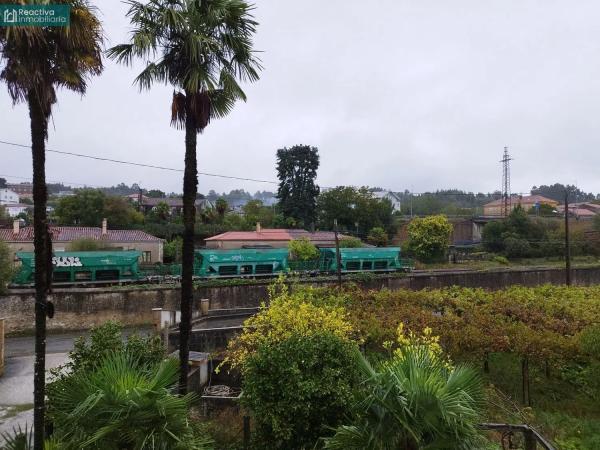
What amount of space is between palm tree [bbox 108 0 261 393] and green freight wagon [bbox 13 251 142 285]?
23.2 metres

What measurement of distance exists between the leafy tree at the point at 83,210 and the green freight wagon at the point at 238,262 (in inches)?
834

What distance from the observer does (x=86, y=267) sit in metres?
28.5

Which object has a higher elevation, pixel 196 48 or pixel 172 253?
pixel 196 48

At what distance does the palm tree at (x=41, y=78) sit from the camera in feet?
17.7

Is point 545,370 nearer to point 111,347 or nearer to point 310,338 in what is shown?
point 310,338

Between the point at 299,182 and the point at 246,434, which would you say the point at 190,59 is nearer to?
the point at 246,434

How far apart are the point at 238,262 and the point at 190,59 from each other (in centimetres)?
2557

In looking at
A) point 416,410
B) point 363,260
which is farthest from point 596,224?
point 416,410

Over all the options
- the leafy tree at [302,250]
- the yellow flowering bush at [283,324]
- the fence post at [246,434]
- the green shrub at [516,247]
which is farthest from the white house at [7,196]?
the fence post at [246,434]

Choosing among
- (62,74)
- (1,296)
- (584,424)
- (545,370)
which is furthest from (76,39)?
(1,296)

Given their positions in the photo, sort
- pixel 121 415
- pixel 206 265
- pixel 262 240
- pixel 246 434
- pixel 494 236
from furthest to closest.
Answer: pixel 494 236, pixel 262 240, pixel 206 265, pixel 246 434, pixel 121 415

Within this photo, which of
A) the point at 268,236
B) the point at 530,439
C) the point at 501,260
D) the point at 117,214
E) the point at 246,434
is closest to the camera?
the point at 530,439

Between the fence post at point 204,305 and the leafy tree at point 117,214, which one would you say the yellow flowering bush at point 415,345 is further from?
the leafy tree at point 117,214

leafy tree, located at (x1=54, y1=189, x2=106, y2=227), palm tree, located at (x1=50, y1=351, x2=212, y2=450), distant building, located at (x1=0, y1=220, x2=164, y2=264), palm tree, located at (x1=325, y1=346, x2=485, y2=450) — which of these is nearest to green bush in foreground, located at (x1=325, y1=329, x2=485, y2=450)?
palm tree, located at (x1=325, y1=346, x2=485, y2=450)
